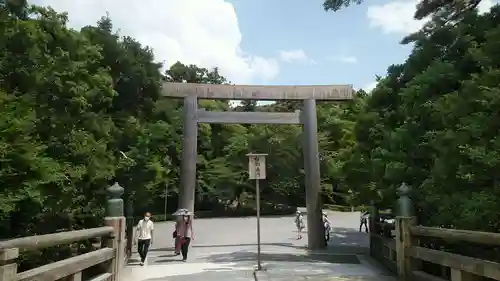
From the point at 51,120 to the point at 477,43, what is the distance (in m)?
7.02

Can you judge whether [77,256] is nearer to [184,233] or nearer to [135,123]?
[184,233]

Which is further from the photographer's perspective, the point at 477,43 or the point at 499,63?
the point at 477,43

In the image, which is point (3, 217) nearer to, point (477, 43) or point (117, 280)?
point (117, 280)

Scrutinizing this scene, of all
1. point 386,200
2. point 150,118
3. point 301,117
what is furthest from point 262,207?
point 386,200

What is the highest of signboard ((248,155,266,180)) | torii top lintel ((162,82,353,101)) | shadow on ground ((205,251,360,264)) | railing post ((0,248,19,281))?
torii top lintel ((162,82,353,101))

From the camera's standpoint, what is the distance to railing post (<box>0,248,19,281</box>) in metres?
3.81

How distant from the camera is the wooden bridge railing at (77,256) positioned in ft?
13.0

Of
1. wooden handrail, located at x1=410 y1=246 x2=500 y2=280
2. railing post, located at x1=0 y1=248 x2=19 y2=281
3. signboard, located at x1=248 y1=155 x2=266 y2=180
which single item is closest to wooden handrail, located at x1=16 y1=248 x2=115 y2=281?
railing post, located at x1=0 y1=248 x2=19 y2=281

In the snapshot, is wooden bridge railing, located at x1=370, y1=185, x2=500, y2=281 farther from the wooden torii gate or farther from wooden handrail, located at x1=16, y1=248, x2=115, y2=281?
wooden handrail, located at x1=16, y1=248, x2=115, y2=281

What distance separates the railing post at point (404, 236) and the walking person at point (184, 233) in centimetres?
560

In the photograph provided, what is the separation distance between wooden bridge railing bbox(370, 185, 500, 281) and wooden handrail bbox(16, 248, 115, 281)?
417 cm

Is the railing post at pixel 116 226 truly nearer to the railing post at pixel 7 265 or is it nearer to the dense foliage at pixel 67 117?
the dense foliage at pixel 67 117

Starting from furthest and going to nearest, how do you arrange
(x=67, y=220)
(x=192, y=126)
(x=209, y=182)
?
(x=209, y=182) → (x=192, y=126) → (x=67, y=220)

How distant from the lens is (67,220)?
383 inches
